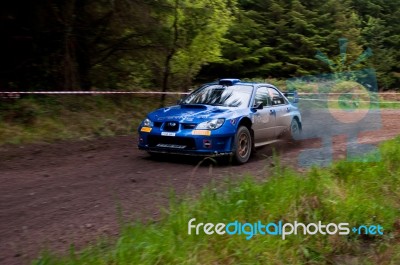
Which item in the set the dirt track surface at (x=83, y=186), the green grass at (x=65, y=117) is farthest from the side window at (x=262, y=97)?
the green grass at (x=65, y=117)

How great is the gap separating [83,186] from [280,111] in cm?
492

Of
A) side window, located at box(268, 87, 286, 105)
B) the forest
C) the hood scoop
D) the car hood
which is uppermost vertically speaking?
the forest

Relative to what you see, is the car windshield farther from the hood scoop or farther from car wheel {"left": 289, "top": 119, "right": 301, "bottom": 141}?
car wheel {"left": 289, "top": 119, "right": 301, "bottom": 141}

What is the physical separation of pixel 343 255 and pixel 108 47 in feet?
36.9

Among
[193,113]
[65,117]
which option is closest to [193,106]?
[193,113]

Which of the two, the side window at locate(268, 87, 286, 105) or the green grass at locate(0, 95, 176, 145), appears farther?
the green grass at locate(0, 95, 176, 145)

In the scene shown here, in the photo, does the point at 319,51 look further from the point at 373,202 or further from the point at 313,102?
the point at 373,202

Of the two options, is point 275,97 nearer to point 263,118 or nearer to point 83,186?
point 263,118

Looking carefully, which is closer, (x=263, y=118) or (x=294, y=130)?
(x=263, y=118)

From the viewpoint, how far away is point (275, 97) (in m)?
10.4

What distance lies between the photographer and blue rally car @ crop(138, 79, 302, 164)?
8336 millimetres

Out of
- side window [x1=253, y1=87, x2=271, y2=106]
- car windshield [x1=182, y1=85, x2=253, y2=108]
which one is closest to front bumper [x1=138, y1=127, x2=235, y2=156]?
car windshield [x1=182, y1=85, x2=253, y2=108]

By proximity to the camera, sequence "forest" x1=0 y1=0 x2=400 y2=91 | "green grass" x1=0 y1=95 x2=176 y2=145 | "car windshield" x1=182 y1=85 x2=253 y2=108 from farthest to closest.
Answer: "forest" x1=0 y1=0 x2=400 y2=91
"green grass" x1=0 y1=95 x2=176 y2=145
"car windshield" x1=182 y1=85 x2=253 y2=108

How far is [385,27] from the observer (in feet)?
155
